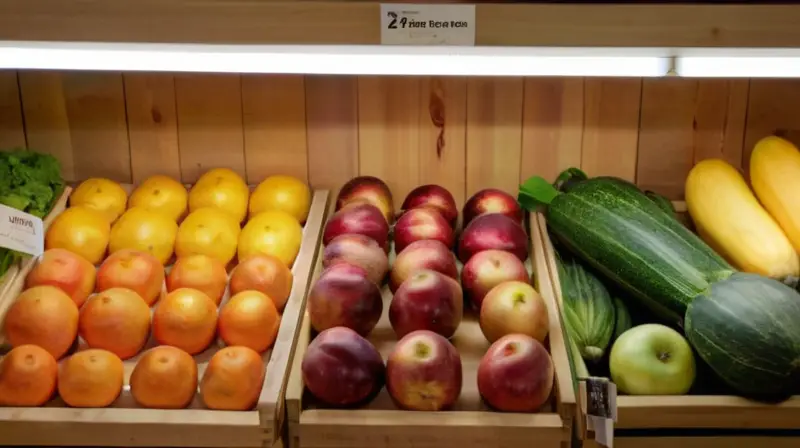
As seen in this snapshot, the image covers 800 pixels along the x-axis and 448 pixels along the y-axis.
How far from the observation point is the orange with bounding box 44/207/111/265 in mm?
1435

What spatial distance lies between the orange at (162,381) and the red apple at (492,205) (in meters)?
0.61

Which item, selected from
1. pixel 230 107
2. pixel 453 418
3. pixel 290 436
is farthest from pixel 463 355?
pixel 230 107

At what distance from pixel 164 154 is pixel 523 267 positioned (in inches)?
29.1

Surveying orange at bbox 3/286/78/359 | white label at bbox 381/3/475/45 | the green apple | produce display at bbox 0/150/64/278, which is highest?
white label at bbox 381/3/475/45

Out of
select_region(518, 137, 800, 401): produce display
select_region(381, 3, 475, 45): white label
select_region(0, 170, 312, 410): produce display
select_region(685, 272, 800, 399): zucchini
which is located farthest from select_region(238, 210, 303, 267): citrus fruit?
select_region(685, 272, 800, 399): zucchini

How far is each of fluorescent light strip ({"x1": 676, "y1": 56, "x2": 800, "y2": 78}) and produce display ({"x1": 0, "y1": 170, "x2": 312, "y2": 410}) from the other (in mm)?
657

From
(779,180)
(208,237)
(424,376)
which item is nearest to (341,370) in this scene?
(424,376)

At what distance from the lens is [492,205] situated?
5.11ft

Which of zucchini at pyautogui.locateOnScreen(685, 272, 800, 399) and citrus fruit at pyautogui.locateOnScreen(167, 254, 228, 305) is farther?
citrus fruit at pyautogui.locateOnScreen(167, 254, 228, 305)

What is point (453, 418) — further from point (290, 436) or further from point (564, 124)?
point (564, 124)

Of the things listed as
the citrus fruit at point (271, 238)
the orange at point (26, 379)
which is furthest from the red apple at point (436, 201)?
the orange at point (26, 379)

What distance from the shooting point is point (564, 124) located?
5.38 ft

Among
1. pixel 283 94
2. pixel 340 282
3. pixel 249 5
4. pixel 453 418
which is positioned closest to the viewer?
pixel 249 5

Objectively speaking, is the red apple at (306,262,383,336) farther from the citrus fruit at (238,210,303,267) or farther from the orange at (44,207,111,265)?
the orange at (44,207,111,265)
